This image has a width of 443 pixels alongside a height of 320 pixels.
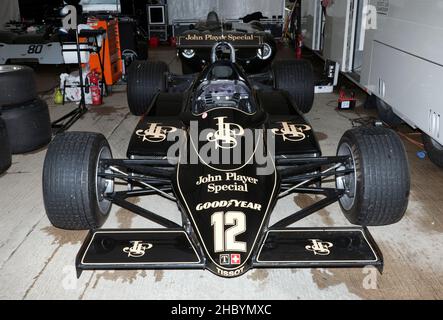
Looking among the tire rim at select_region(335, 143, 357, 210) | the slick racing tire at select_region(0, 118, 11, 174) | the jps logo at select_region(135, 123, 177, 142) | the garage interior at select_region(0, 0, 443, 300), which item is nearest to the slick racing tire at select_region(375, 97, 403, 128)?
the garage interior at select_region(0, 0, 443, 300)

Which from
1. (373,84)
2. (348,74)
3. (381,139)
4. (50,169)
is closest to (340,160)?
(381,139)

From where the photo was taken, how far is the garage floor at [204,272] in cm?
274

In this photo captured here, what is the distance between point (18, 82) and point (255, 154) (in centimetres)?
305

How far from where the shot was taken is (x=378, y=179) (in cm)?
292

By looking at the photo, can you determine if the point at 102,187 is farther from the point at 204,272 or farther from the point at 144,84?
the point at 144,84

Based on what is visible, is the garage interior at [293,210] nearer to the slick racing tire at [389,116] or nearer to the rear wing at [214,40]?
the slick racing tire at [389,116]

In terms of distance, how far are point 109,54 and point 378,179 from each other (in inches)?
237

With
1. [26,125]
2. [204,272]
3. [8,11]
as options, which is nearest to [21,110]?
[26,125]

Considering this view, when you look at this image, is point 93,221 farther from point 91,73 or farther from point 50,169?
point 91,73

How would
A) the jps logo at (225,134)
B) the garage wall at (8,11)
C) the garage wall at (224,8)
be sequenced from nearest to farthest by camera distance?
1. the jps logo at (225,134)
2. the garage wall at (8,11)
3. the garage wall at (224,8)

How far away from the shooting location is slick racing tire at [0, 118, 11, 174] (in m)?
4.34

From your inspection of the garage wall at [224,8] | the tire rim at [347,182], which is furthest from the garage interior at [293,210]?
the garage wall at [224,8]

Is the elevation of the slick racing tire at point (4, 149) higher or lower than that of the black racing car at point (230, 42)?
lower

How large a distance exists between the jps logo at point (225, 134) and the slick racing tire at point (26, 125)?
2.55m
